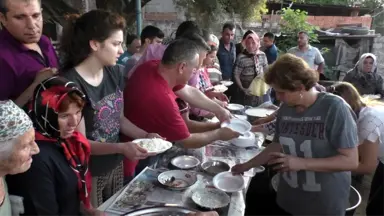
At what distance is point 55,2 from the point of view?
742 centimetres

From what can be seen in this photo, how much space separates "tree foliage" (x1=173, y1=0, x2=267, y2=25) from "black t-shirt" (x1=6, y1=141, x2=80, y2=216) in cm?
646

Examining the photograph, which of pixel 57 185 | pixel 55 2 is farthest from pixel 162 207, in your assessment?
pixel 55 2

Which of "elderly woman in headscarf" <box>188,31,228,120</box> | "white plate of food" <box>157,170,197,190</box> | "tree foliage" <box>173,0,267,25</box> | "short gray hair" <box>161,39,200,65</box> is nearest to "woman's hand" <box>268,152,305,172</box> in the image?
"white plate of food" <box>157,170,197,190</box>

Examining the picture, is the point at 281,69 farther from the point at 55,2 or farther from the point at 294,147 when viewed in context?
the point at 55,2

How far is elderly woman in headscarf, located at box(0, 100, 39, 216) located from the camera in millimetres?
1219

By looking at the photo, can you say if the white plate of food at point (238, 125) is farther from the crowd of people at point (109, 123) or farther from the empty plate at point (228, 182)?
the empty plate at point (228, 182)

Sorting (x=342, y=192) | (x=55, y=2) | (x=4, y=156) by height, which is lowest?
(x=342, y=192)

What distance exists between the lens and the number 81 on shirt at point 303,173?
1.99 meters

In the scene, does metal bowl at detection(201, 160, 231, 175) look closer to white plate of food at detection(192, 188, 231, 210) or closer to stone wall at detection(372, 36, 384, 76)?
white plate of food at detection(192, 188, 231, 210)

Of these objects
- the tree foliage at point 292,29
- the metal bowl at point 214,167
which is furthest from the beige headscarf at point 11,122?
the tree foliage at point 292,29

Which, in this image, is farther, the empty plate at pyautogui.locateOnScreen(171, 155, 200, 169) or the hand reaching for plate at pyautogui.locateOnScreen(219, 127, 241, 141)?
the hand reaching for plate at pyautogui.locateOnScreen(219, 127, 241, 141)

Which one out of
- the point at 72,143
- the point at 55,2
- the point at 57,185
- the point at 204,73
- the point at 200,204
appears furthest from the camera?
the point at 55,2

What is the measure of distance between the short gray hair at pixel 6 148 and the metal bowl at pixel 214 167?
1.40m

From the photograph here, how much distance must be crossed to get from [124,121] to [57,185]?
0.93m
